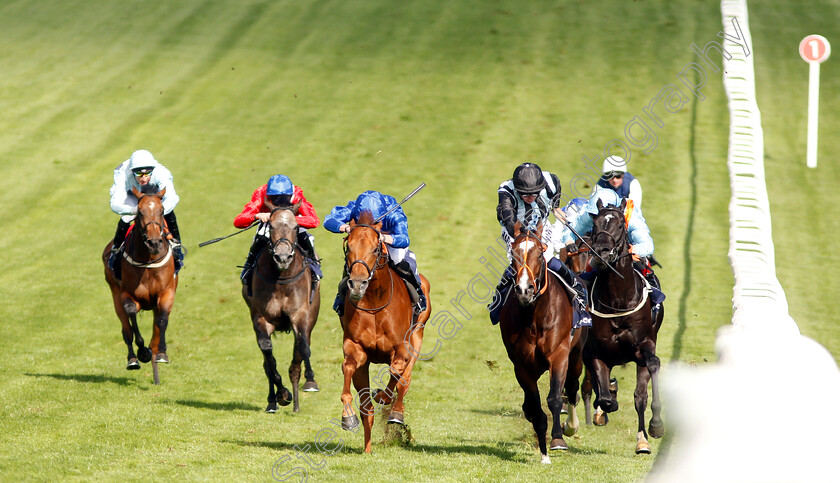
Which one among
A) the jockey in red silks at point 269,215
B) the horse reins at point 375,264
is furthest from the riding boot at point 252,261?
the horse reins at point 375,264

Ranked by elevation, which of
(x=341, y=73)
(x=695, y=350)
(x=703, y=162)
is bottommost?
(x=695, y=350)

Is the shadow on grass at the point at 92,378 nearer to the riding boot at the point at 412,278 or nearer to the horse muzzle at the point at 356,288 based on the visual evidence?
the riding boot at the point at 412,278

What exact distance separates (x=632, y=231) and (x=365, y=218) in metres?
3.26

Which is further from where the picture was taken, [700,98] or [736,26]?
[736,26]

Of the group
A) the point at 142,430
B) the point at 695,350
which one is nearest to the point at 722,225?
the point at 695,350

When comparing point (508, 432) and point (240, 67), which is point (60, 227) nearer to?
point (240, 67)

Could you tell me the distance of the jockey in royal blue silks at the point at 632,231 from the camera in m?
10.6

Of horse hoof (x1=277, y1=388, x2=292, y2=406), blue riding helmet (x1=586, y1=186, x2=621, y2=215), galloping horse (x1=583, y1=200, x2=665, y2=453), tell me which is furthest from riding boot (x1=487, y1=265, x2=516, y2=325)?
horse hoof (x1=277, y1=388, x2=292, y2=406)

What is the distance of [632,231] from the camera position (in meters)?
10.8

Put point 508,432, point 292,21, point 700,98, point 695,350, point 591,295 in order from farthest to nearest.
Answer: point 292,21
point 700,98
point 695,350
point 508,432
point 591,295

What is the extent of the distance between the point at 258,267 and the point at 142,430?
8.06 ft

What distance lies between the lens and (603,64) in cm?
2948

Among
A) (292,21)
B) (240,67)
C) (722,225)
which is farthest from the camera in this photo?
(292,21)

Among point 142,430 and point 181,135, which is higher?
point 181,135
